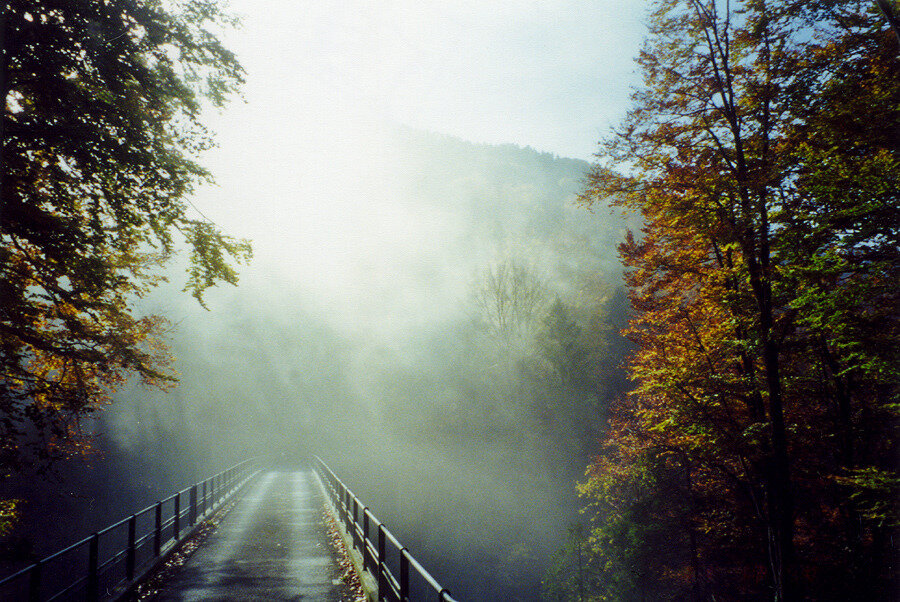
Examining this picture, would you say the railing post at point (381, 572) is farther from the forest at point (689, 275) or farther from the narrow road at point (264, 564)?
the forest at point (689, 275)

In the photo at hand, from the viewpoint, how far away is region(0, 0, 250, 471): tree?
7.34 m

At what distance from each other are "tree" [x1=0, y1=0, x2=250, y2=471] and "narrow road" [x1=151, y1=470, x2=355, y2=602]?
12.1 feet

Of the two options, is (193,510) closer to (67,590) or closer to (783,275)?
(67,590)

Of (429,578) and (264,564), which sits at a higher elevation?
(429,578)

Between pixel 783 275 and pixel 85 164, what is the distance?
12.4 metres

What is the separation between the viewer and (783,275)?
8773 mm

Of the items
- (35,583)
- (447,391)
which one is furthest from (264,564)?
(447,391)

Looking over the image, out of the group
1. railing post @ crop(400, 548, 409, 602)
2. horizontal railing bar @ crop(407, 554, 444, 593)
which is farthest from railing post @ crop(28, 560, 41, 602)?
horizontal railing bar @ crop(407, 554, 444, 593)

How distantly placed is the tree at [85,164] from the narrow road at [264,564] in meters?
3.68

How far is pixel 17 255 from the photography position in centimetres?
839

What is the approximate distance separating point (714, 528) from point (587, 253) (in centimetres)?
3898

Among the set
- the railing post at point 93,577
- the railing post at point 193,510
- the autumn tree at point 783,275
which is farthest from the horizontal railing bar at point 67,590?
the autumn tree at point 783,275

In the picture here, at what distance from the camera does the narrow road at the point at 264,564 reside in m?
8.21

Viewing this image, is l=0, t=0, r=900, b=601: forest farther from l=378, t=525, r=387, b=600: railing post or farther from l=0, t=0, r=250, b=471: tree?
l=378, t=525, r=387, b=600: railing post
